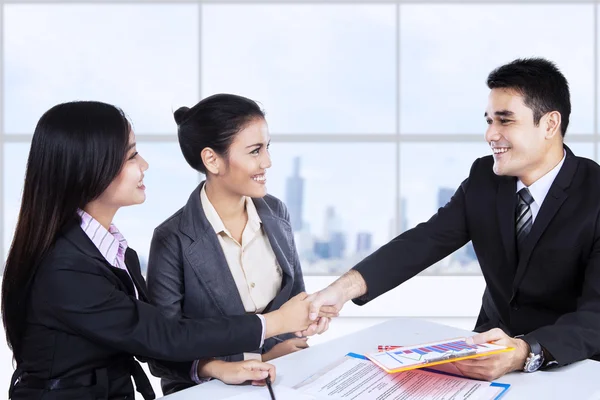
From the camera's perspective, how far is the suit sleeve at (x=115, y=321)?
58.6 inches

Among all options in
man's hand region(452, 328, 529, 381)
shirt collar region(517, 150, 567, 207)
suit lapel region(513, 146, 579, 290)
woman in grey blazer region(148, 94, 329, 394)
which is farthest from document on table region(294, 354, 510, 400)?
shirt collar region(517, 150, 567, 207)

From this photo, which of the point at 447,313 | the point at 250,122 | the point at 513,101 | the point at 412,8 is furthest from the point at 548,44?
the point at 250,122

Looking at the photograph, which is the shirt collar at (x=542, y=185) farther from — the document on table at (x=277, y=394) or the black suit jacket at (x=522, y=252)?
the document on table at (x=277, y=394)

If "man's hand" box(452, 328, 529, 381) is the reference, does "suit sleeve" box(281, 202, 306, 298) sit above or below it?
above

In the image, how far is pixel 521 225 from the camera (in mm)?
2104

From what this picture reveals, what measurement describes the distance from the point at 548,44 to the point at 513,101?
3.02 metres

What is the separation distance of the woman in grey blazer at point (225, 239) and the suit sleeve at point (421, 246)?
27 cm

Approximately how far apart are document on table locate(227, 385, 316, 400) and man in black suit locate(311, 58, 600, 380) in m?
0.55

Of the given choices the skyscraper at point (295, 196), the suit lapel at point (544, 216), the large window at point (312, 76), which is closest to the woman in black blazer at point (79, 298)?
the suit lapel at point (544, 216)

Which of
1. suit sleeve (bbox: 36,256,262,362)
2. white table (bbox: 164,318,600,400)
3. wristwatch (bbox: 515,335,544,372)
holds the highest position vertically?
suit sleeve (bbox: 36,256,262,362)

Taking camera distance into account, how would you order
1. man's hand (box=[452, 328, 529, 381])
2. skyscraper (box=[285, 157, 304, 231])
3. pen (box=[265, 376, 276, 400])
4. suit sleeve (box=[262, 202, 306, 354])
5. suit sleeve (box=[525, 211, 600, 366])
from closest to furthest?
pen (box=[265, 376, 276, 400]), man's hand (box=[452, 328, 529, 381]), suit sleeve (box=[525, 211, 600, 366]), suit sleeve (box=[262, 202, 306, 354]), skyscraper (box=[285, 157, 304, 231])

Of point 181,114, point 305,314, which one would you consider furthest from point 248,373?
point 181,114

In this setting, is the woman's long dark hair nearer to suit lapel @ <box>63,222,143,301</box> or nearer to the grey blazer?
suit lapel @ <box>63,222,143,301</box>

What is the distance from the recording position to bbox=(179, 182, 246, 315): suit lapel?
1.98 m
